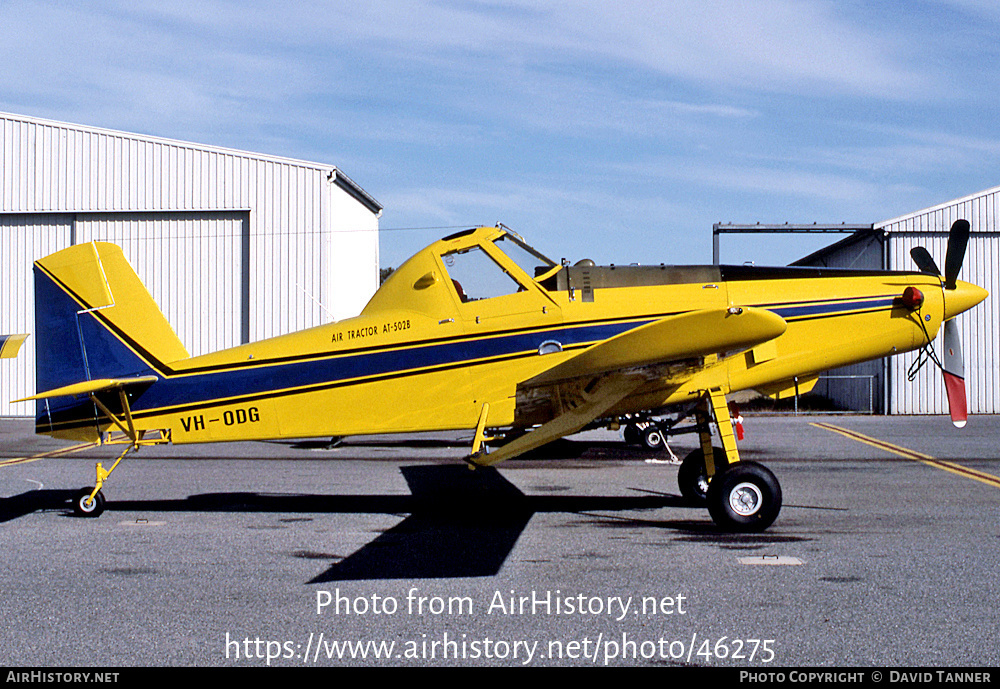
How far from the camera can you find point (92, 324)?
941cm

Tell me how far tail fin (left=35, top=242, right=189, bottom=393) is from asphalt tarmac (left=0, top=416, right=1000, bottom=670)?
64.7 inches

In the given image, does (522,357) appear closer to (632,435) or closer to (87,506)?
(87,506)

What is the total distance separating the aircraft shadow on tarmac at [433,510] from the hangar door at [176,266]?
→ 45.9 ft

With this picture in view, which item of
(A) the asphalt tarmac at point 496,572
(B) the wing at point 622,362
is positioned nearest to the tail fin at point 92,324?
(A) the asphalt tarmac at point 496,572

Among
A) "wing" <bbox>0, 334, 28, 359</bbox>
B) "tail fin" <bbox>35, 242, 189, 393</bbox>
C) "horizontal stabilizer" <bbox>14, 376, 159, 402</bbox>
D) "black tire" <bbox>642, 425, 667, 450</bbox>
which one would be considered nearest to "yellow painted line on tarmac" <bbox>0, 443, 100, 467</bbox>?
"wing" <bbox>0, 334, 28, 359</bbox>

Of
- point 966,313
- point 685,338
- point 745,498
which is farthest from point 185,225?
point 966,313

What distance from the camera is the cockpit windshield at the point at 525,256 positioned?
8.63 meters

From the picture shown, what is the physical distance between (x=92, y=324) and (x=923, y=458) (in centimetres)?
1256

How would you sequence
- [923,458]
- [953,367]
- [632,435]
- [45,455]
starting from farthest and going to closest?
[632,435], [45,455], [923,458], [953,367]

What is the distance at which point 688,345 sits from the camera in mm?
7160

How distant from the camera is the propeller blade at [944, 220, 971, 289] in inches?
345

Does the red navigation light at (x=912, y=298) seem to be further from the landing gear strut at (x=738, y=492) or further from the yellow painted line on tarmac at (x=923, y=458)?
the yellow painted line on tarmac at (x=923, y=458)

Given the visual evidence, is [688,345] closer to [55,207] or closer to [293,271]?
[293,271]

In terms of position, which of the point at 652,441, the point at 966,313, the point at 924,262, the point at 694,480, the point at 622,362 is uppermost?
the point at 966,313
